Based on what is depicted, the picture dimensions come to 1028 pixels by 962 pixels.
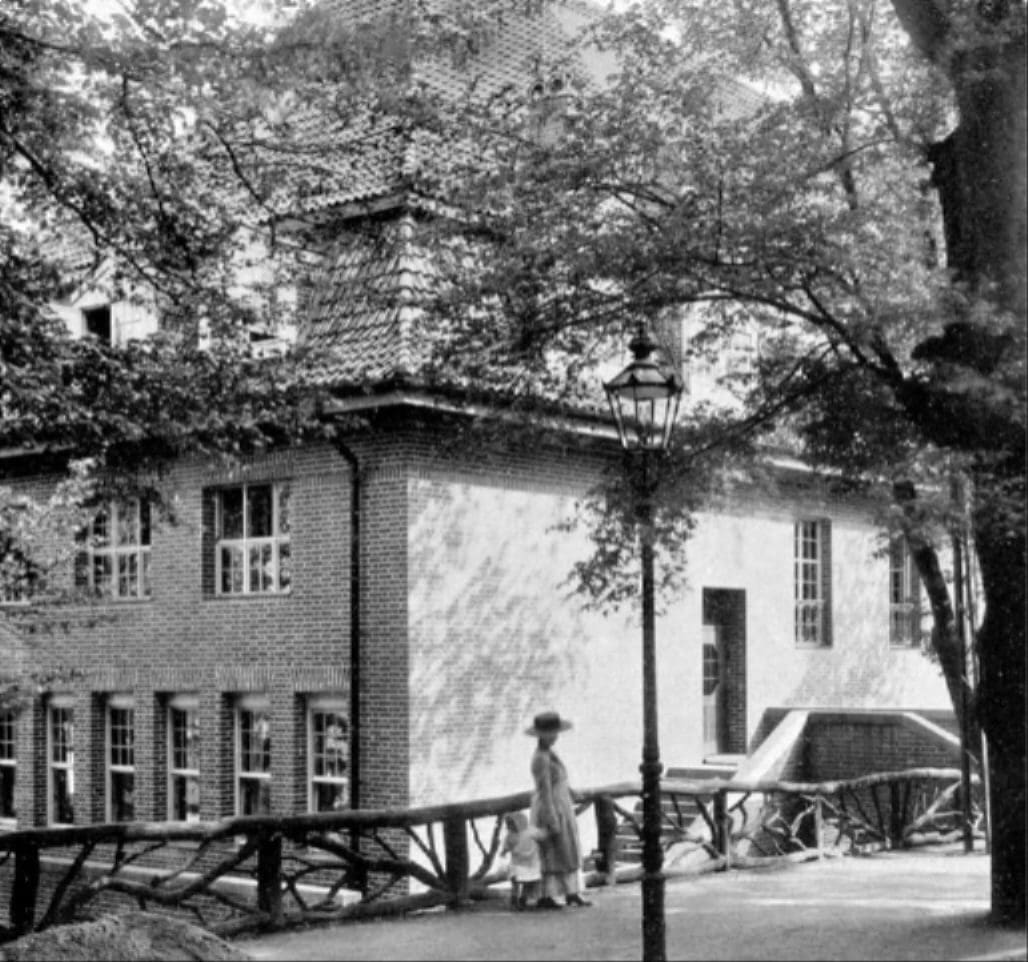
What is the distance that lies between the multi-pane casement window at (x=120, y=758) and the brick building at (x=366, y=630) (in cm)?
4

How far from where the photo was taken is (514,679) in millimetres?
20922

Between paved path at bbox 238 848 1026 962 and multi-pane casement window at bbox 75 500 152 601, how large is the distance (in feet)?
33.8

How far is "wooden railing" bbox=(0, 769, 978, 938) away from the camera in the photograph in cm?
1289

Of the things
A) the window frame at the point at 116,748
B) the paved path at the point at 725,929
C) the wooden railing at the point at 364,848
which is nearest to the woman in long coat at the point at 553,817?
Result: the paved path at the point at 725,929

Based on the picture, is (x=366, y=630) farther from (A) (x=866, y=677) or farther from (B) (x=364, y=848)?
(A) (x=866, y=677)

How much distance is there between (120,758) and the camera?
76.1 feet

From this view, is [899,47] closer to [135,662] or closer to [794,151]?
[794,151]

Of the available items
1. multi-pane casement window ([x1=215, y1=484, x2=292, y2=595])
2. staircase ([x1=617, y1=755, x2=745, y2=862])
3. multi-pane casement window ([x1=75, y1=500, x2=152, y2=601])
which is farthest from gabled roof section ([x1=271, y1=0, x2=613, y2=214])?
staircase ([x1=617, y1=755, x2=745, y2=862])

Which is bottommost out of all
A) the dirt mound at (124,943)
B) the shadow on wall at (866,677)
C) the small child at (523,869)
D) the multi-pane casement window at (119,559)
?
the small child at (523,869)

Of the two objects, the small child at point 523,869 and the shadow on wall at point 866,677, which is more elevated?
the shadow on wall at point 866,677

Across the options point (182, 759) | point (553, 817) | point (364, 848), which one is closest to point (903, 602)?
point (364, 848)

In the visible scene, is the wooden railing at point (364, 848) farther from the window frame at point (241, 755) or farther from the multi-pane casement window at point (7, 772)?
the multi-pane casement window at point (7, 772)

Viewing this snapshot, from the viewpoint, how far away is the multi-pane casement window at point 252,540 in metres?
21.4

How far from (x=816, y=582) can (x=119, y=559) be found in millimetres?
11509
